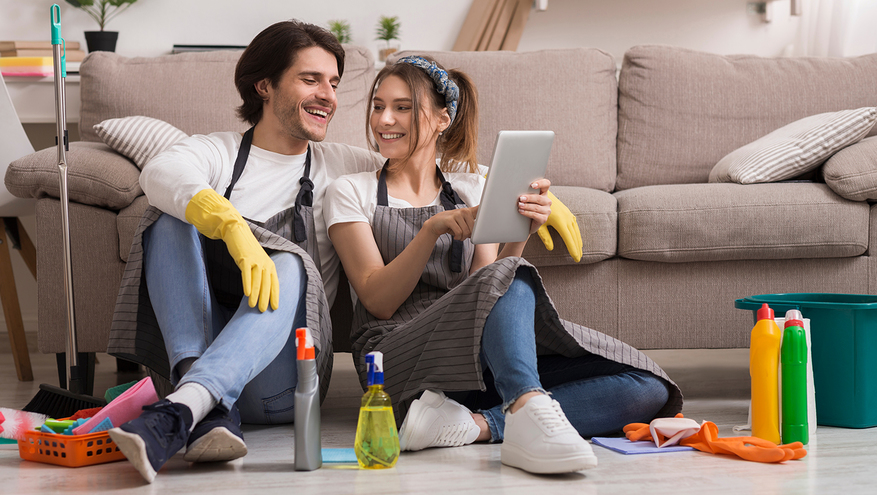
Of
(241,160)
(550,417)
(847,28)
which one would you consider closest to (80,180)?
(241,160)

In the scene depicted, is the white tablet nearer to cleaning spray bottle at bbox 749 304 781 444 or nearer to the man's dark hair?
cleaning spray bottle at bbox 749 304 781 444

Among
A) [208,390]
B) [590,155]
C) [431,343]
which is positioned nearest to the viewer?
[208,390]

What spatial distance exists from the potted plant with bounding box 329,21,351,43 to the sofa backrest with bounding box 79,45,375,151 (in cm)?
73

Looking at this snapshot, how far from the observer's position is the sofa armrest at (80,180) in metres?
1.71

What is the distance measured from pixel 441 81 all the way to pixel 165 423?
2.98 feet

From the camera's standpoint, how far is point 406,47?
3059mm

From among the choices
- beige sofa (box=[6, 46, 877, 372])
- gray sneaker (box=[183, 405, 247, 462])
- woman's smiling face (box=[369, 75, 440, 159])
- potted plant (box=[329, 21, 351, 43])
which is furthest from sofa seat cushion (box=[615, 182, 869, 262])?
potted plant (box=[329, 21, 351, 43])

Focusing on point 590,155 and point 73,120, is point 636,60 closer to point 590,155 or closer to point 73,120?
point 590,155

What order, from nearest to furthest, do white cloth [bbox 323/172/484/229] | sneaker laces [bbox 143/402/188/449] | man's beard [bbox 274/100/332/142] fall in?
1. sneaker laces [bbox 143/402/188/449]
2. white cloth [bbox 323/172/484/229]
3. man's beard [bbox 274/100/332/142]

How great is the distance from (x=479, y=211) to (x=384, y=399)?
0.39 meters

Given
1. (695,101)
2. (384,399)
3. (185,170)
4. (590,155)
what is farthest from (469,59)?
(384,399)

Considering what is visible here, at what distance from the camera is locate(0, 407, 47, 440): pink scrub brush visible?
1.31m

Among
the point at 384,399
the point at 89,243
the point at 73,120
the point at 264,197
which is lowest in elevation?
the point at 384,399

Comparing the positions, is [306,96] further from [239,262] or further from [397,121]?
[239,262]
